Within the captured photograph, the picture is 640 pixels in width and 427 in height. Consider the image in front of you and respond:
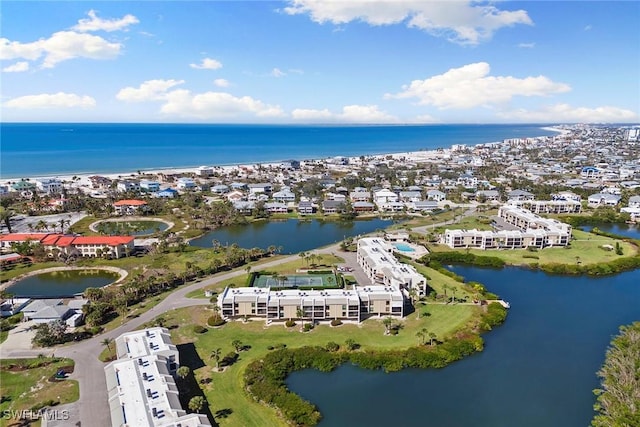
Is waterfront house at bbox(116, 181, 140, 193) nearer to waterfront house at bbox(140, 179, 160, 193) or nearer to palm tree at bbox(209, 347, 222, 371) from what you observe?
waterfront house at bbox(140, 179, 160, 193)

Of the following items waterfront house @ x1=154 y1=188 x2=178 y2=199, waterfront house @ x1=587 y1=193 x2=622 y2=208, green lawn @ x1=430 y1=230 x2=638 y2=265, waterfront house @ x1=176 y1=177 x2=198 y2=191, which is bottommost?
green lawn @ x1=430 y1=230 x2=638 y2=265

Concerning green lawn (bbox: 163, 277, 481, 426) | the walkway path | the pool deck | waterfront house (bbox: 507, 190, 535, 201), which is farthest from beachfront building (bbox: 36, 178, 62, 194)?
waterfront house (bbox: 507, 190, 535, 201)

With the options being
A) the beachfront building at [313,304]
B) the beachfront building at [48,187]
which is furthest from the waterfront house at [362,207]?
the beachfront building at [48,187]

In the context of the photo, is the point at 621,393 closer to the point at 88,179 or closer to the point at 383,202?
the point at 383,202

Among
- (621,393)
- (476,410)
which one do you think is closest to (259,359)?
(476,410)

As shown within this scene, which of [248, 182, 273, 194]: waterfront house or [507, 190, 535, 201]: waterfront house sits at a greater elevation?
[248, 182, 273, 194]: waterfront house

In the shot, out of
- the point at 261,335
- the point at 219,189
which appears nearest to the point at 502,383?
the point at 261,335
